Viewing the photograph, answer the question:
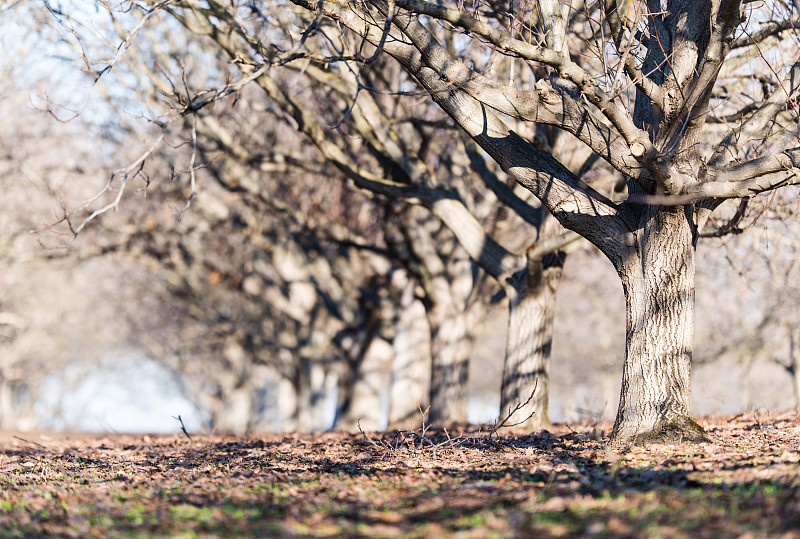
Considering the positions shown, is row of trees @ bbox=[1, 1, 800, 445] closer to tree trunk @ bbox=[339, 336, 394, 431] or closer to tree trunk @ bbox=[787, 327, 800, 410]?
tree trunk @ bbox=[339, 336, 394, 431]

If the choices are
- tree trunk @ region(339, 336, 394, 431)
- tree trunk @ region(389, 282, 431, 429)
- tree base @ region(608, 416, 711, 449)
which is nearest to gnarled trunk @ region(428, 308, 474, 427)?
tree trunk @ region(389, 282, 431, 429)

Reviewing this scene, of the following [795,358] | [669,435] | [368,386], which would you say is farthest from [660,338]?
[795,358]

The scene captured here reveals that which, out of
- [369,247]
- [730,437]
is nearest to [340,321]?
[369,247]

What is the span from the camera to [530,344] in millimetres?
9445

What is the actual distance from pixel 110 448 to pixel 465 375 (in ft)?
20.2

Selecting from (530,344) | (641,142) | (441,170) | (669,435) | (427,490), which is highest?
(441,170)

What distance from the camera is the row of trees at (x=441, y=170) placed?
20.5ft

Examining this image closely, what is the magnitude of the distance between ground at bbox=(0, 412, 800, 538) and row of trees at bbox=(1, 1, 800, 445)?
3.28 feet

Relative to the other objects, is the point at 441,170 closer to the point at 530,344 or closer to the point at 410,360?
the point at 410,360

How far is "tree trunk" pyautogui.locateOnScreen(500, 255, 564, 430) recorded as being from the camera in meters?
9.39

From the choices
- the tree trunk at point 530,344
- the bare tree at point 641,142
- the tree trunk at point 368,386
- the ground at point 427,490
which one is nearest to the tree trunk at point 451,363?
the tree trunk at point 530,344

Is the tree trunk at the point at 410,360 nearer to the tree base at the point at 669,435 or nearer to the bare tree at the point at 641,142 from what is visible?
the bare tree at the point at 641,142

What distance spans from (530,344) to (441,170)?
548cm

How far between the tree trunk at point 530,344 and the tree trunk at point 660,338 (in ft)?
9.02
